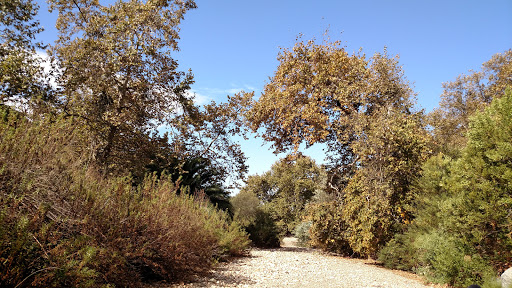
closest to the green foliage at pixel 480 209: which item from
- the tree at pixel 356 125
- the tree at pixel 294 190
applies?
the tree at pixel 356 125

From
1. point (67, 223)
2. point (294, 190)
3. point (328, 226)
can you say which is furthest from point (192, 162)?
point (294, 190)

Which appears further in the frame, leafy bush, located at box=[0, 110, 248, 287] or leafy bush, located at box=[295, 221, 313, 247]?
leafy bush, located at box=[295, 221, 313, 247]

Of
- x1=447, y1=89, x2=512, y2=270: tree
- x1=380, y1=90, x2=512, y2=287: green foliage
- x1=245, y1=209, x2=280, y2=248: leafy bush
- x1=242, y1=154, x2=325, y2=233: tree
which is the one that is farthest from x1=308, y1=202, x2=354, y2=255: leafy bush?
x1=242, y1=154, x2=325, y2=233: tree

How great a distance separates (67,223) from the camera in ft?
11.6

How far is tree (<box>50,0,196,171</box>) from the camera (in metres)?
10.1

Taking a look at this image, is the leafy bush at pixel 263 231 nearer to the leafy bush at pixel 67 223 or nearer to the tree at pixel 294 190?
the leafy bush at pixel 67 223

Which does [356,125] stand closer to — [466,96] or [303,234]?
→ [303,234]

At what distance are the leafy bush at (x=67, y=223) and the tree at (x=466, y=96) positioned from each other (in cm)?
1607

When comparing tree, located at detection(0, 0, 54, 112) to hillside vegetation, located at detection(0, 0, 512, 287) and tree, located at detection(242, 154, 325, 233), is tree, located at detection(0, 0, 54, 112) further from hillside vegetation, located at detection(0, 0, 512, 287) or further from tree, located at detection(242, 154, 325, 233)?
tree, located at detection(242, 154, 325, 233)

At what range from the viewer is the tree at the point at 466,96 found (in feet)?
57.2

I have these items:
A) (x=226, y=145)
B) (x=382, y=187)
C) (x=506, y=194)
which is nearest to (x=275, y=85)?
(x=226, y=145)

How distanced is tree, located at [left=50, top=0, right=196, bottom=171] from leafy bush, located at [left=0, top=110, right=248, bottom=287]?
5.60 metres

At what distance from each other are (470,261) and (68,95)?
11.9 m

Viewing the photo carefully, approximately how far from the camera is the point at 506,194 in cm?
595
